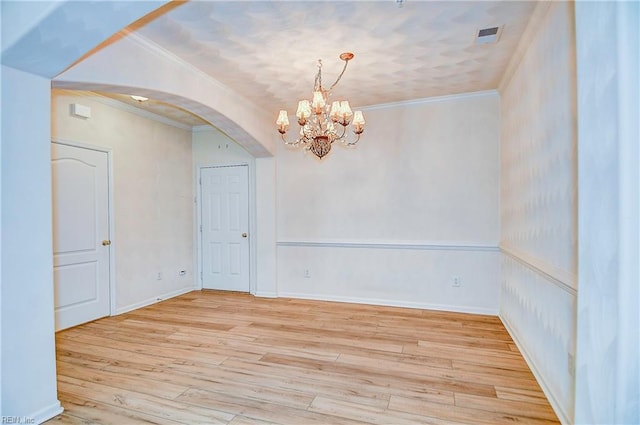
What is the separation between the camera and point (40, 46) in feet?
5.86

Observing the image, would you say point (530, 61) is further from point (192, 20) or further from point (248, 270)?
point (248, 270)

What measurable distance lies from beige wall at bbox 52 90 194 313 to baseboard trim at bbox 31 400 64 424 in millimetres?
2302

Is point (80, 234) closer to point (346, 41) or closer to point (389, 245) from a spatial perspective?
point (346, 41)

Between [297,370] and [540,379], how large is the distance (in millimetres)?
1840

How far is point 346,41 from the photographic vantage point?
271cm

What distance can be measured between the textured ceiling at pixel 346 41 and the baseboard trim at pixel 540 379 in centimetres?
267

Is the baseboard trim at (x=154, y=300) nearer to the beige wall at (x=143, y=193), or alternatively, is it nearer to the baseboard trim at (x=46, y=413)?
the beige wall at (x=143, y=193)

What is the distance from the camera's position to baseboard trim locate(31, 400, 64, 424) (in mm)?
1980

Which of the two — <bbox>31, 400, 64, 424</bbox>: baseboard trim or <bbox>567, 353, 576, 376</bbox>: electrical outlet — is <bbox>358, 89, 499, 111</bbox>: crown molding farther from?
<bbox>31, 400, 64, 424</bbox>: baseboard trim

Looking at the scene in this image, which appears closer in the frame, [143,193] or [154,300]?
[143,193]

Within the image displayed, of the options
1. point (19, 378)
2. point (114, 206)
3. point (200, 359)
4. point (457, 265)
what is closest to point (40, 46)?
point (19, 378)

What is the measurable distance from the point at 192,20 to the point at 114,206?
9.29 feet

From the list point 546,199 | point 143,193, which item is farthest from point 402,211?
point 143,193

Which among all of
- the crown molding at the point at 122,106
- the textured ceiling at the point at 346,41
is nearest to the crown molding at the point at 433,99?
the textured ceiling at the point at 346,41
